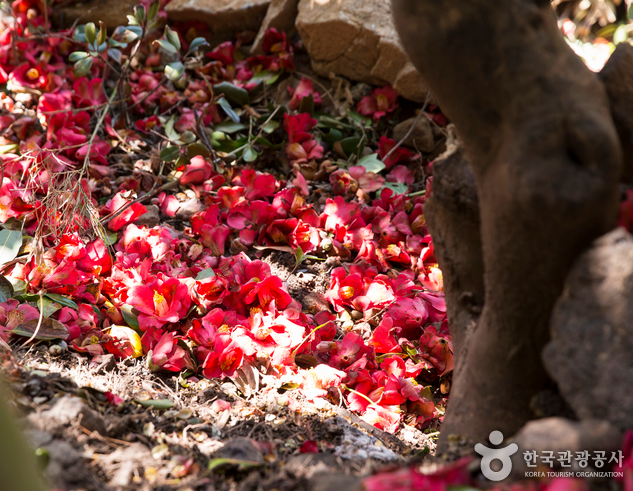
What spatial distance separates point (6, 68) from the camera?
2758 mm

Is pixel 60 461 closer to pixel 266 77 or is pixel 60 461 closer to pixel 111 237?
pixel 111 237

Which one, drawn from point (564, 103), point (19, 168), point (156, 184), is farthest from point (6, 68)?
point (564, 103)

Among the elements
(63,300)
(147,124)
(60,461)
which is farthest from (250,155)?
(60,461)

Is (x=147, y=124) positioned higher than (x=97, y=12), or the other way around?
(x=97, y=12)

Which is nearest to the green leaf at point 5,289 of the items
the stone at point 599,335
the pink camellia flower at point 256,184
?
the pink camellia flower at point 256,184

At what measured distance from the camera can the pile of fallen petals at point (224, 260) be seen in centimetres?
148

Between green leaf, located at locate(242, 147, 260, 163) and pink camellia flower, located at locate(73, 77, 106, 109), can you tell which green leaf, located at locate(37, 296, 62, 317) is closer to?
green leaf, located at locate(242, 147, 260, 163)

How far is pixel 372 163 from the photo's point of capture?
2396mm

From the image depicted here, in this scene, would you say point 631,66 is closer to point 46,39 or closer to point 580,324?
point 580,324

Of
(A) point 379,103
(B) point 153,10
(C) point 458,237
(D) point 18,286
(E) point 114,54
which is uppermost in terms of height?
(C) point 458,237

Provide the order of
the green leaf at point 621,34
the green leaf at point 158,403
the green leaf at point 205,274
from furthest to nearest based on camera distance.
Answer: the green leaf at point 621,34 → the green leaf at point 205,274 → the green leaf at point 158,403

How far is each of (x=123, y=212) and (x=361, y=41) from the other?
1.48 metres

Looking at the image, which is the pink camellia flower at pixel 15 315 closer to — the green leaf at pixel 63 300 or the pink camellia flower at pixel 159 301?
the green leaf at pixel 63 300

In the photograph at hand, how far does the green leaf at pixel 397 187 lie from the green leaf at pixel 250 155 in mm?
620
